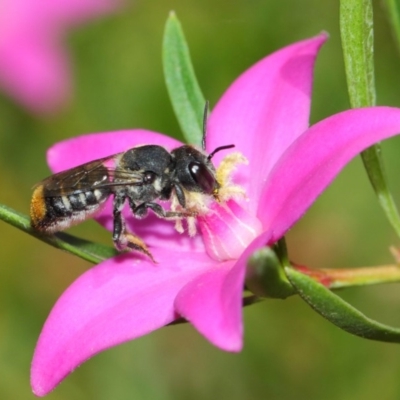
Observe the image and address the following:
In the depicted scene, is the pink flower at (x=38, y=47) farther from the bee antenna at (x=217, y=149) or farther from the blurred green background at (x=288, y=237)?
the bee antenna at (x=217, y=149)

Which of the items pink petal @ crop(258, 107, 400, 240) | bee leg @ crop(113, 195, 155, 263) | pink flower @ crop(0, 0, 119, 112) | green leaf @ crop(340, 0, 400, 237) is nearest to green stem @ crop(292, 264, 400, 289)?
pink petal @ crop(258, 107, 400, 240)

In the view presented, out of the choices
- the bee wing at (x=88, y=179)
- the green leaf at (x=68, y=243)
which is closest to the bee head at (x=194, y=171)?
the bee wing at (x=88, y=179)

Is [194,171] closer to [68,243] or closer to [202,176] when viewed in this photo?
[202,176]

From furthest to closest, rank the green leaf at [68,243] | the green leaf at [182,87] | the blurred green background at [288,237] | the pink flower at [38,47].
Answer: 1. the pink flower at [38,47]
2. the blurred green background at [288,237]
3. the green leaf at [182,87]
4. the green leaf at [68,243]

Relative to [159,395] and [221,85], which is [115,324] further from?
[221,85]

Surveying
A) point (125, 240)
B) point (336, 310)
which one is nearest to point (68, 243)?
point (125, 240)
